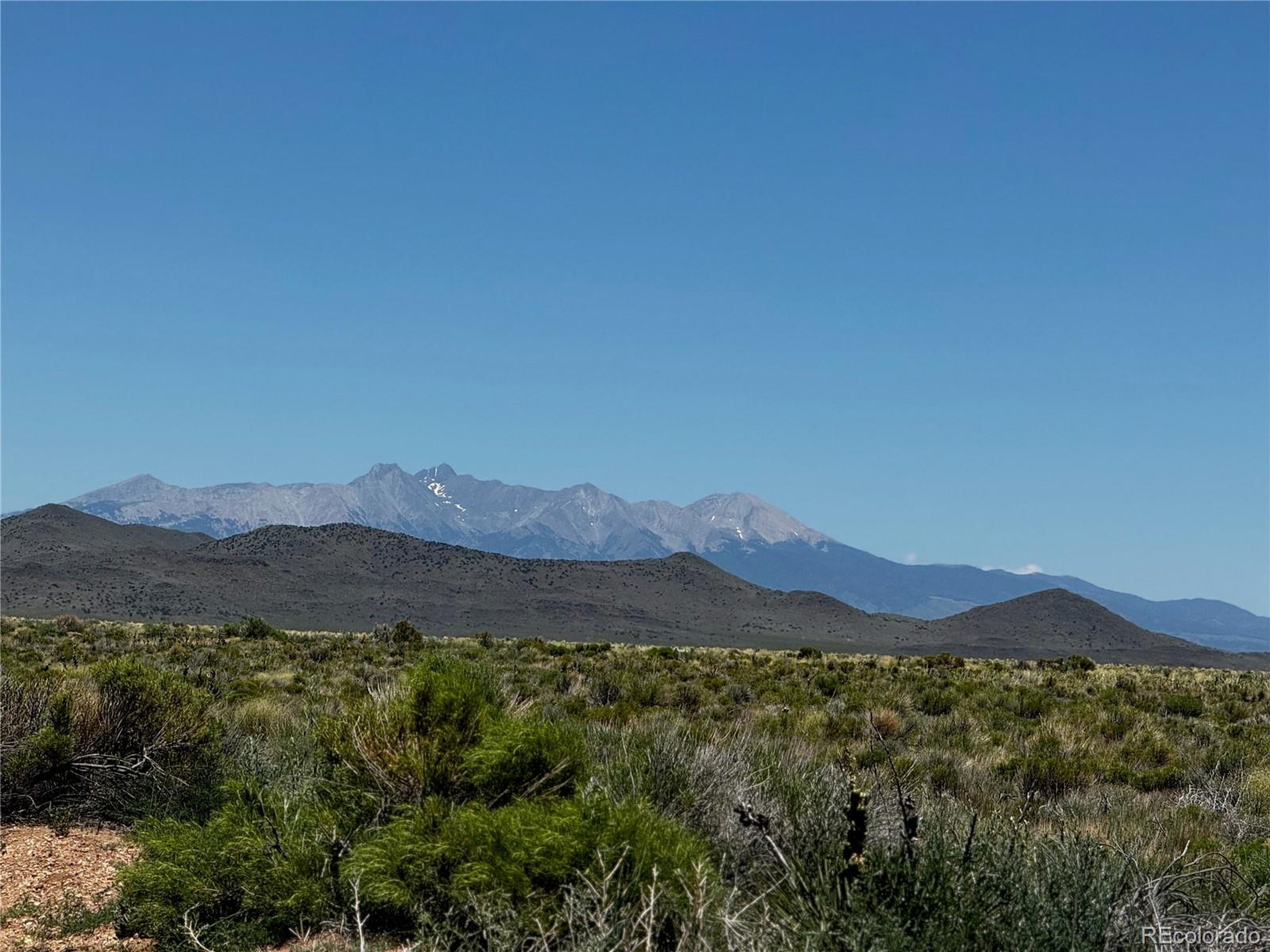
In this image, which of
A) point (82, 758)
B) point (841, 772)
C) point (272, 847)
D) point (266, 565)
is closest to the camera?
point (272, 847)

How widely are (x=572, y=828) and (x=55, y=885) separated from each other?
4280mm

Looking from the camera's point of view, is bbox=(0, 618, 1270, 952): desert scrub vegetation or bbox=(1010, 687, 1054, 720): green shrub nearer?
bbox=(0, 618, 1270, 952): desert scrub vegetation

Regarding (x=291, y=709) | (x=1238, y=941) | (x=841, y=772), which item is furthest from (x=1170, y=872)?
(x=291, y=709)

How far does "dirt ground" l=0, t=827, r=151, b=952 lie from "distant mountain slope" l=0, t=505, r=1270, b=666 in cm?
8085

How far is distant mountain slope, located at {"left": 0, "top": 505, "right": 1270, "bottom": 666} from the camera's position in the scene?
9550cm

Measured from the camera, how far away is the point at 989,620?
132 metres

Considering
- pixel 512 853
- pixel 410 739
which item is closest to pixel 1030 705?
pixel 410 739

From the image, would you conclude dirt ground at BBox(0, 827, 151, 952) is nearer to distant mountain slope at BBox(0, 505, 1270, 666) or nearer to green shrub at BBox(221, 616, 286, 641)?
green shrub at BBox(221, 616, 286, 641)

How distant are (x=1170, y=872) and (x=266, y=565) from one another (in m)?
119

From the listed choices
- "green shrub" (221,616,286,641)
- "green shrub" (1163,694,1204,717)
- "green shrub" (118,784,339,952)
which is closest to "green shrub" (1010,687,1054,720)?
"green shrub" (1163,694,1204,717)

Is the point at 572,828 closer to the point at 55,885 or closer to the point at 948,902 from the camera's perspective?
the point at 948,902

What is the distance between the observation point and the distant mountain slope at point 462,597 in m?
95.5

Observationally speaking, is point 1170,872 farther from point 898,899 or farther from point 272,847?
point 272,847

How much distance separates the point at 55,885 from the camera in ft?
23.1
